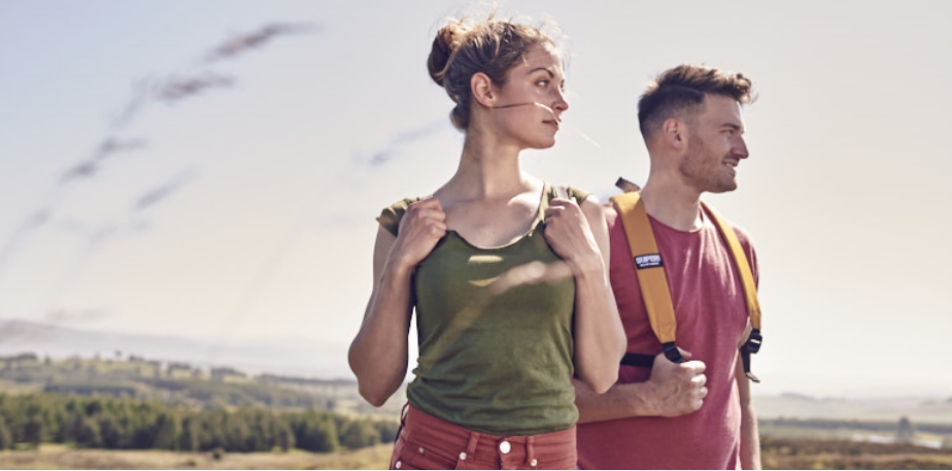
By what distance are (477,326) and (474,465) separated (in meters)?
0.65

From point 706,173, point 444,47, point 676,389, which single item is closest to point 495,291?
point 444,47

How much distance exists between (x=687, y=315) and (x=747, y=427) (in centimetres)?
116

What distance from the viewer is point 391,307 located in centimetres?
544

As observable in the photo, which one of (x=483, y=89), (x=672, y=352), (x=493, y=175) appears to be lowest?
(x=672, y=352)

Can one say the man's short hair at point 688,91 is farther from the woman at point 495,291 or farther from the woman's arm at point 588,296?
the woman's arm at point 588,296

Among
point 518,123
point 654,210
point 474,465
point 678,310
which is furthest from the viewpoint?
point 654,210

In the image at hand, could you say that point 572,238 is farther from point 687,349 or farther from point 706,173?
point 706,173

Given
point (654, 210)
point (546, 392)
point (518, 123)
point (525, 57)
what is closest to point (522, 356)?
point (546, 392)

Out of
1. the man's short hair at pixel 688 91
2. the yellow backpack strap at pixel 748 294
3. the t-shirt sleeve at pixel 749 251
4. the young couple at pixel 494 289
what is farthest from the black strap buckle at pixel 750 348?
the young couple at pixel 494 289

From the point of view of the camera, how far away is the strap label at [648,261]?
742 centimetres

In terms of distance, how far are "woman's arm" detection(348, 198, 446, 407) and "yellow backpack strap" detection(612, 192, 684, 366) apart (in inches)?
89.1

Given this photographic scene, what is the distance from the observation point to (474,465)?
16.8ft

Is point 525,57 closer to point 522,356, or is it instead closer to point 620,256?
point 522,356

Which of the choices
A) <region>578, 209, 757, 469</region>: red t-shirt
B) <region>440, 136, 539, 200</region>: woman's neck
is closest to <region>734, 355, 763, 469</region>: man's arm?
<region>578, 209, 757, 469</region>: red t-shirt
